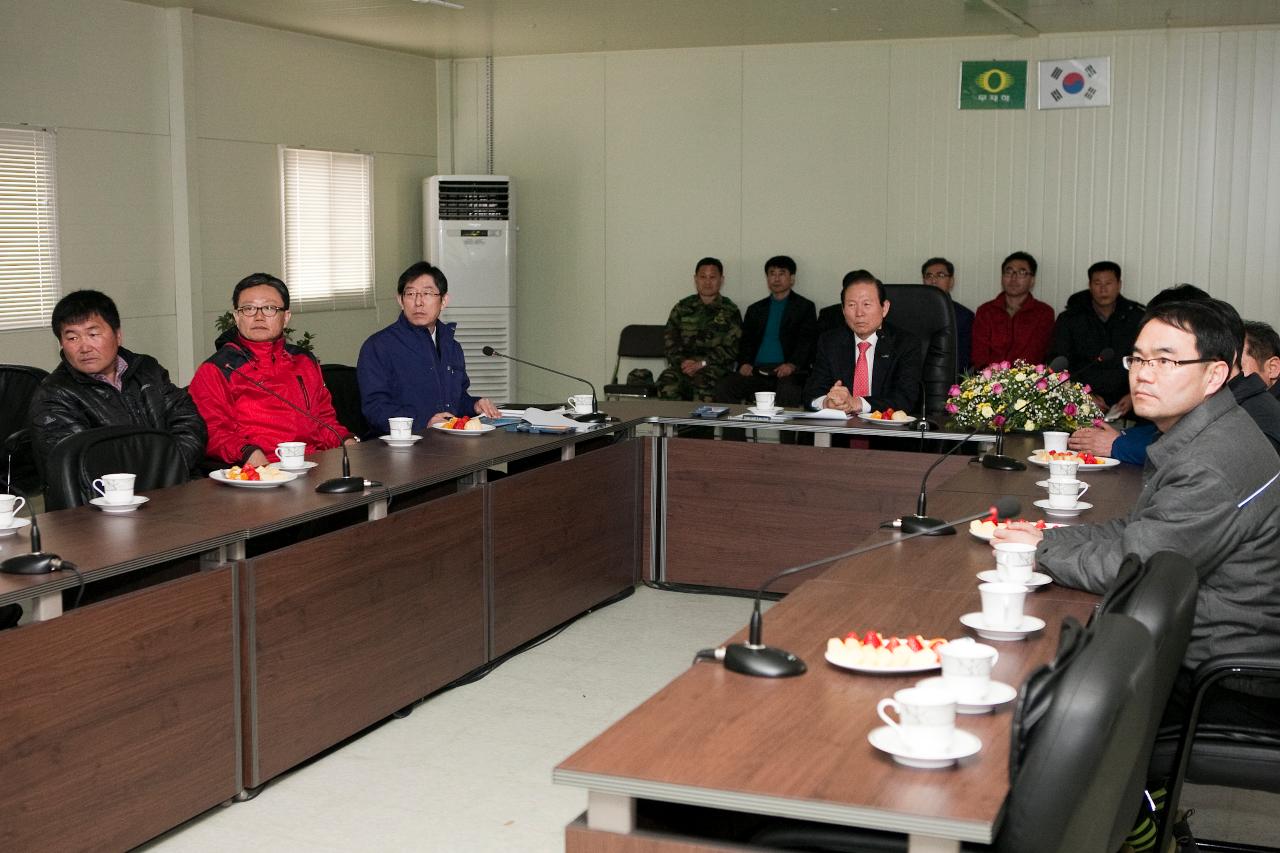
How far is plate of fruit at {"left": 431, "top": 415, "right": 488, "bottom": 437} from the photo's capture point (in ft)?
15.6

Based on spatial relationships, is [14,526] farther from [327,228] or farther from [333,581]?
[327,228]

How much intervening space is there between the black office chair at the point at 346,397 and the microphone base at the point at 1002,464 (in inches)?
94.4

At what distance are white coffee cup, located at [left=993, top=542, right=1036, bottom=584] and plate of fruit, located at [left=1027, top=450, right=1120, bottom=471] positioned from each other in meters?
1.47

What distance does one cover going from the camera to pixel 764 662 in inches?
85.7

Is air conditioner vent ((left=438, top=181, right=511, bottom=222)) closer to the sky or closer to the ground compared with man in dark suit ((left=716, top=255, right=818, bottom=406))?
closer to the sky

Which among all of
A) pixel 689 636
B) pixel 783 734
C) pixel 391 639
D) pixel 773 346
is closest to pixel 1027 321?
pixel 773 346

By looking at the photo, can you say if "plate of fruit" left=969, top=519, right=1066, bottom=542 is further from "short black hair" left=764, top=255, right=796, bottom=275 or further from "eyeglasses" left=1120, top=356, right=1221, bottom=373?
"short black hair" left=764, top=255, right=796, bottom=275

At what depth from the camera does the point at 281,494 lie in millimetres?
3631

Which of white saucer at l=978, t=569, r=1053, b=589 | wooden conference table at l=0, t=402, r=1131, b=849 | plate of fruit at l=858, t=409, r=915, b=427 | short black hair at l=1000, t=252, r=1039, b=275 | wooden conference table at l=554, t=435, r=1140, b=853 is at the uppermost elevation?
short black hair at l=1000, t=252, r=1039, b=275

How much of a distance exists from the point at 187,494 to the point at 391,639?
685 mm

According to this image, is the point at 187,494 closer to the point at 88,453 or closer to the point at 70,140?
the point at 88,453

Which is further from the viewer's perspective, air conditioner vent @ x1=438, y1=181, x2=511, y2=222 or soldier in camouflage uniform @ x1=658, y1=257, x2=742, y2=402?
air conditioner vent @ x1=438, y1=181, x2=511, y2=222

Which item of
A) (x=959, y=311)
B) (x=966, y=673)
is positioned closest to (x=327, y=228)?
(x=959, y=311)

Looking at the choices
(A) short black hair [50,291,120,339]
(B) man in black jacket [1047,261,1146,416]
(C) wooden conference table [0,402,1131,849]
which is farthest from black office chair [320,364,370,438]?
(B) man in black jacket [1047,261,1146,416]
